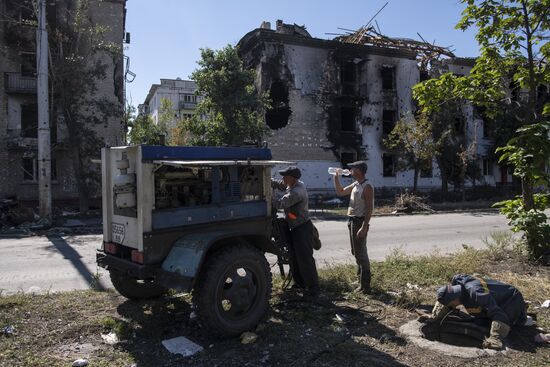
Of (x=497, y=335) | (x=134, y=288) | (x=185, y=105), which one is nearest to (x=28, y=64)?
(x=134, y=288)

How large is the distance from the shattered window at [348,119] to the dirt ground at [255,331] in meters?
25.6

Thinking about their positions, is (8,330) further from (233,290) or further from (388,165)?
(388,165)

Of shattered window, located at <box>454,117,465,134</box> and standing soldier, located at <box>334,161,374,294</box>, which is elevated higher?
shattered window, located at <box>454,117,465,134</box>

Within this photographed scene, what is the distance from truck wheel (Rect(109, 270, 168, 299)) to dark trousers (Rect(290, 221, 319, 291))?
1810 millimetres

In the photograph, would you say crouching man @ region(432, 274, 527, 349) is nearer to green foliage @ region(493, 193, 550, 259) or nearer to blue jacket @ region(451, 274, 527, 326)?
blue jacket @ region(451, 274, 527, 326)

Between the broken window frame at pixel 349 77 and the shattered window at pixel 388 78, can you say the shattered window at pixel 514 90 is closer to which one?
the broken window frame at pixel 349 77

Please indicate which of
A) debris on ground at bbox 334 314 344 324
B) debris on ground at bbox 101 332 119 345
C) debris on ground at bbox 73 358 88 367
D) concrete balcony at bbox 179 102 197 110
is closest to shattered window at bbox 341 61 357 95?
debris on ground at bbox 334 314 344 324

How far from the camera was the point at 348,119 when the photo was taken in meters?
31.3

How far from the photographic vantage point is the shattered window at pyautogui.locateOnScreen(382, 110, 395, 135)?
3189 centimetres

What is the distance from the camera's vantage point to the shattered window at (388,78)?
105 feet

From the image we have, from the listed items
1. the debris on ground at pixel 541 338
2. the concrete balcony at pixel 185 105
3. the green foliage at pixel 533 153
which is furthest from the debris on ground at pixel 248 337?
the concrete balcony at pixel 185 105

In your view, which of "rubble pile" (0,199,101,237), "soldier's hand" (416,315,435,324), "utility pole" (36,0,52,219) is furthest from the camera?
"utility pole" (36,0,52,219)

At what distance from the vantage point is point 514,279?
673cm

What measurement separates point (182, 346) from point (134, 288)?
1504 millimetres
